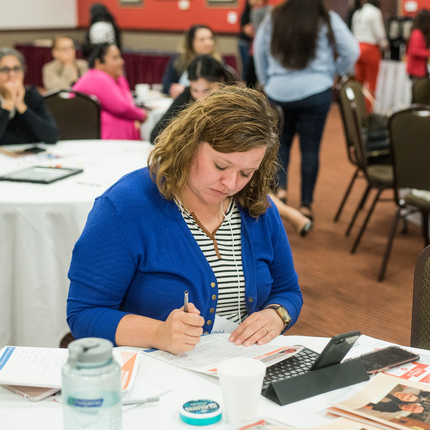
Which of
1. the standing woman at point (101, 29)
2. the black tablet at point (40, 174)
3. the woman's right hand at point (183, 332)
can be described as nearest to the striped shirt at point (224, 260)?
the woman's right hand at point (183, 332)

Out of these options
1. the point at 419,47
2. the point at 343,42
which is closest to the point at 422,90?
the point at 343,42

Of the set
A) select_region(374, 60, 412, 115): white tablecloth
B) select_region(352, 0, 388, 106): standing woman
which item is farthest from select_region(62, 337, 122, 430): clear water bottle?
select_region(352, 0, 388, 106): standing woman

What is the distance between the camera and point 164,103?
4805 millimetres

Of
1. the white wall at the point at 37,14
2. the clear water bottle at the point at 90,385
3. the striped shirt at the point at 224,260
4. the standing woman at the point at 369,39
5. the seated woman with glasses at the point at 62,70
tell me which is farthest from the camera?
the white wall at the point at 37,14

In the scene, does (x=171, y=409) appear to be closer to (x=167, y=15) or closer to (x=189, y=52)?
(x=189, y=52)

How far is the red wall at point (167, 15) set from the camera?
9.61 metres

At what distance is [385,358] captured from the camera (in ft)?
3.84

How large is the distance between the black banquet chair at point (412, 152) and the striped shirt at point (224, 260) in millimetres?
1896

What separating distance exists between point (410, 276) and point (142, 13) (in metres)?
8.64

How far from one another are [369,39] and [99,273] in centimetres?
748

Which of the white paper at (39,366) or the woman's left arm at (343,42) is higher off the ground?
the woman's left arm at (343,42)

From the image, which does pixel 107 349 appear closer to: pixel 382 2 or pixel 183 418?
pixel 183 418

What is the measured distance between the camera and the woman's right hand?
1.17m

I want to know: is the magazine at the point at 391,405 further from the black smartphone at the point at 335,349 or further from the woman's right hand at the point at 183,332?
the woman's right hand at the point at 183,332
